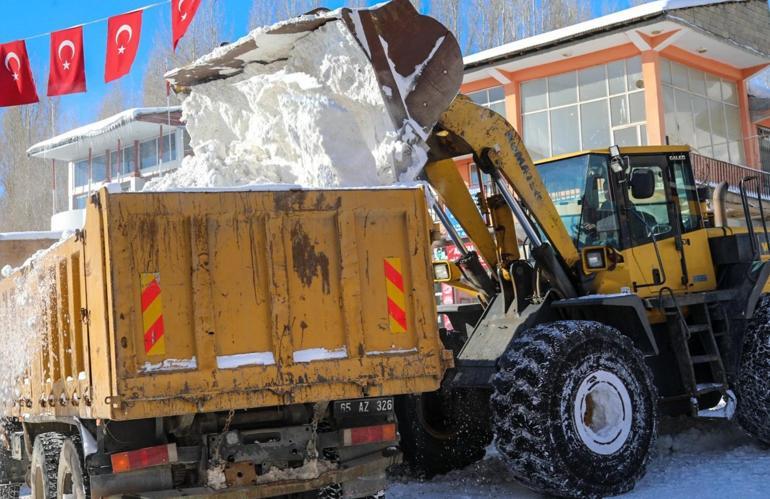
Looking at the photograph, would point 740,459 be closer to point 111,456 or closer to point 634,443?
point 634,443

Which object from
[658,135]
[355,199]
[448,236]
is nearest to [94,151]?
[658,135]

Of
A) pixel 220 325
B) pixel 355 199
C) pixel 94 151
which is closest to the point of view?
pixel 220 325

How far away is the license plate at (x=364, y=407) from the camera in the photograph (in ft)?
19.4

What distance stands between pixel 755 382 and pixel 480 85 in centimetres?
1799

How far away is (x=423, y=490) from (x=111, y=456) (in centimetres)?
324

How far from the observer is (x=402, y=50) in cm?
681

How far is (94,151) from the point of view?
1432 inches

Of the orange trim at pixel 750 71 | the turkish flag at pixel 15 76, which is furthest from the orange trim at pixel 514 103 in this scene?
the turkish flag at pixel 15 76

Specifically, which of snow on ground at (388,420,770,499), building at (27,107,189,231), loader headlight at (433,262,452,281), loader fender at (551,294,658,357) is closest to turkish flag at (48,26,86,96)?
loader headlight at (433,262,452,281)

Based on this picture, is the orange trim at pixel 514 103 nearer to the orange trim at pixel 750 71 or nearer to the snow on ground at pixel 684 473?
the orange trim at pixel 750 71

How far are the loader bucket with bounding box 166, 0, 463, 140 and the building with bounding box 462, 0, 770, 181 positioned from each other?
15532 mm

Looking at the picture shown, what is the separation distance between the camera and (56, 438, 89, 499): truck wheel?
18.6 feet

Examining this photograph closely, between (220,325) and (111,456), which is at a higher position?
(220,325)

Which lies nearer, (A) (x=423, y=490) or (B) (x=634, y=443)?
(B) (x=634, y=443)
